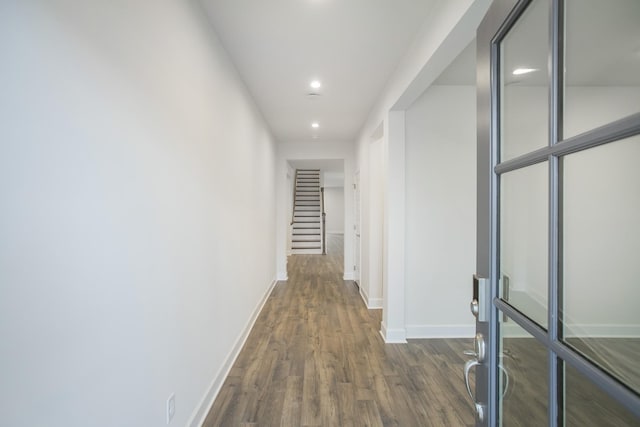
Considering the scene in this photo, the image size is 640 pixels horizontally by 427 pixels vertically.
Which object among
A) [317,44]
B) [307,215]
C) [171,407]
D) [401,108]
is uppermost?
[317,44]

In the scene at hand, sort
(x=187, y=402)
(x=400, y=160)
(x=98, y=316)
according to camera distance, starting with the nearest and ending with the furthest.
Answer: (x=98, y=316)
(x=187, y=402)
(x=400, y=160)

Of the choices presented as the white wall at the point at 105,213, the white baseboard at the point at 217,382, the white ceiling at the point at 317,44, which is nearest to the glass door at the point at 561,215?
the white wall at the point at 105,213

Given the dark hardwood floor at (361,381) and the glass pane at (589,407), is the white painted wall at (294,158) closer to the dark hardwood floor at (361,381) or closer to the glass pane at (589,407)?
the dark hardwood floor at (361,381)

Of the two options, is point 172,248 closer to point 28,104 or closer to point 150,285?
point 150,285

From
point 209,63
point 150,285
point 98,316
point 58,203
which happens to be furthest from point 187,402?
point 209,63

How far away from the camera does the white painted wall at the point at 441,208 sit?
3090 mm

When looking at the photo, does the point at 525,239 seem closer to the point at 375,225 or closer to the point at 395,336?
the point at 395,336

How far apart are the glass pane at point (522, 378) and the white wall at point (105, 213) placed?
1.21m

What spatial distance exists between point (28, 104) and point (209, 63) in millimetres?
1511

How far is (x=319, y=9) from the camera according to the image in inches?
76.2

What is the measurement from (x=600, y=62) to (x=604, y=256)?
0.37 m

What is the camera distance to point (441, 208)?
3.12m

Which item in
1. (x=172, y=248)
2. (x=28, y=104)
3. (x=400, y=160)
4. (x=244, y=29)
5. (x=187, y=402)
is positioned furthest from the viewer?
(x=400, y=160)

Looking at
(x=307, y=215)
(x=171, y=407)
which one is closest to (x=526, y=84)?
(x=171, y=407)
